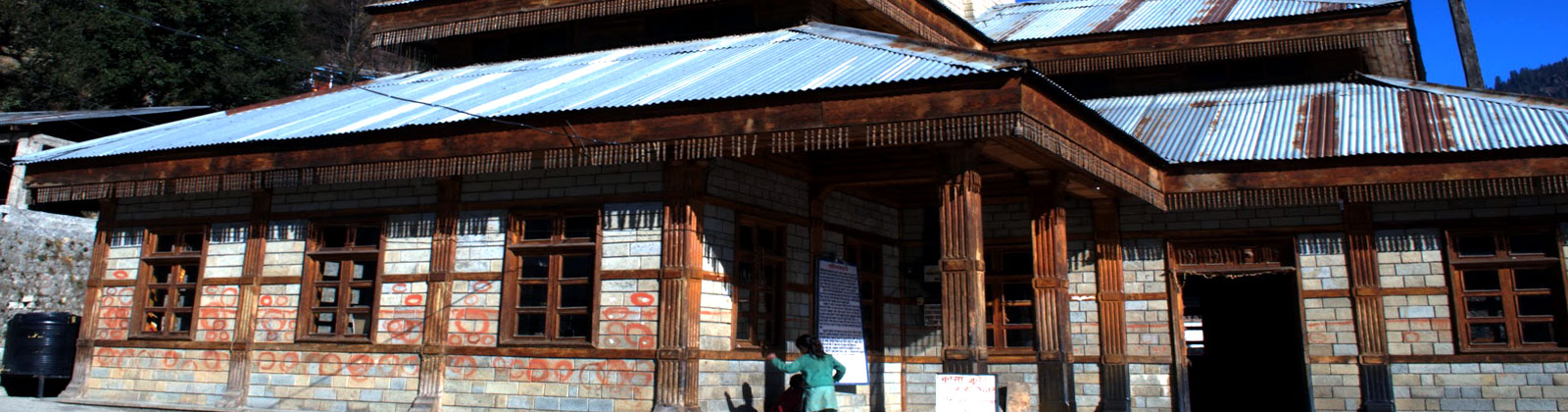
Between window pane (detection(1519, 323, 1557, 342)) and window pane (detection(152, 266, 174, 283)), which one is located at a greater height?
window pane (detection(152, 266, 174, 283))

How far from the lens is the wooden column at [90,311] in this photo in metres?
15.5

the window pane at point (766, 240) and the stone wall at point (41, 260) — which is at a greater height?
the stone wall at point (41, 260)

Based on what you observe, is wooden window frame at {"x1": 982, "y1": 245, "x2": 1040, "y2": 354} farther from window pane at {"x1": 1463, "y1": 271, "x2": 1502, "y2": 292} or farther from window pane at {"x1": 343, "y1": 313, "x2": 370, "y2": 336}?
window pane at {"x1": 343, "y1": 313, "x2": 370, "y2": 336}

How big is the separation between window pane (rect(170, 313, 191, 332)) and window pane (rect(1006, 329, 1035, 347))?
10.8 metres

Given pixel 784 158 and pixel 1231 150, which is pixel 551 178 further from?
pixel 1231 150

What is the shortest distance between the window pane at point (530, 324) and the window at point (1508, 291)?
10424mm

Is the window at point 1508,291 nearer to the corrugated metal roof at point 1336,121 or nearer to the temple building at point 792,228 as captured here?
the temple building at point 792,228

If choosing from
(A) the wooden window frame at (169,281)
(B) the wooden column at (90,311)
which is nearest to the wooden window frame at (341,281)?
(A) the wooden window frame at (169,281)

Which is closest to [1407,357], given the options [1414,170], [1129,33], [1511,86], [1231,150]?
[1414,170]

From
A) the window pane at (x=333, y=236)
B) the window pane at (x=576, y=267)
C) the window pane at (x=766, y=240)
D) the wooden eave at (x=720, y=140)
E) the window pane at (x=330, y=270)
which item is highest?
the wooden eave at (x=720, y=140)

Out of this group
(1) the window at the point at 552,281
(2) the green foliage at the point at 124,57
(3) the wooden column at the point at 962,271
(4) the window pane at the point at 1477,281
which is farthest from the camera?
(2) the green foliage at the point at 124,57

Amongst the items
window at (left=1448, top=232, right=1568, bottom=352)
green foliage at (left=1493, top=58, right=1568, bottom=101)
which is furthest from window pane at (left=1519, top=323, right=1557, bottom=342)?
green foliage at (left=1493, top=58, right=1568, bottom=101)

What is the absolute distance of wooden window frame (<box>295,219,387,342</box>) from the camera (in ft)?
45.5

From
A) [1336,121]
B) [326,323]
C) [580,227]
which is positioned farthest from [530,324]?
[1336,121]
